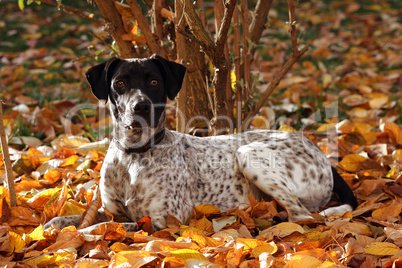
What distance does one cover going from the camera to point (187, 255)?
2557 mm

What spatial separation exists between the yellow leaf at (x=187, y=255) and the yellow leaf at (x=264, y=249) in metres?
0.30

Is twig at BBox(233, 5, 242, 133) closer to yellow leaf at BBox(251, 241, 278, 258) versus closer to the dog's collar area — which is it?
the dog's collar area

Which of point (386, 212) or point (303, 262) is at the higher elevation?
point (303, 262)

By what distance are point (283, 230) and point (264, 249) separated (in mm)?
371

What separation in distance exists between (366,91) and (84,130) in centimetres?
383

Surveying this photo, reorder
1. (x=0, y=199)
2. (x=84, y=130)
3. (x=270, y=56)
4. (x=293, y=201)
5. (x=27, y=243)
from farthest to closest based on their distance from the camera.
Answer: (x=270, y=56) < (x=84, y=130) < (x=293, y=201) < (x=0, y=199) < (x=27, y=243)

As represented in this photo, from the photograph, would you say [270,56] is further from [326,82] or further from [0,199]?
[0,199]

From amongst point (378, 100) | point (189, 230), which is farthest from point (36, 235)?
point (378, 100)

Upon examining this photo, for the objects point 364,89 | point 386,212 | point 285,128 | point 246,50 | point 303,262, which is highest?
point 246,50

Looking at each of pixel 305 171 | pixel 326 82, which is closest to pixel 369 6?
pixel 326 82

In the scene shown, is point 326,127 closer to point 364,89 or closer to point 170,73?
point 364,89

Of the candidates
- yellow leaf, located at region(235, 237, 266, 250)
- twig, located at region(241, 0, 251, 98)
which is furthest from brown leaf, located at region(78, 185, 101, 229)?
twig, located at region(241, 0, 251, 98)

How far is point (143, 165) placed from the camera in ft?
11.1

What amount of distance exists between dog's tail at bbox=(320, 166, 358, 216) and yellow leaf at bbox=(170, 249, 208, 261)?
1.32m
